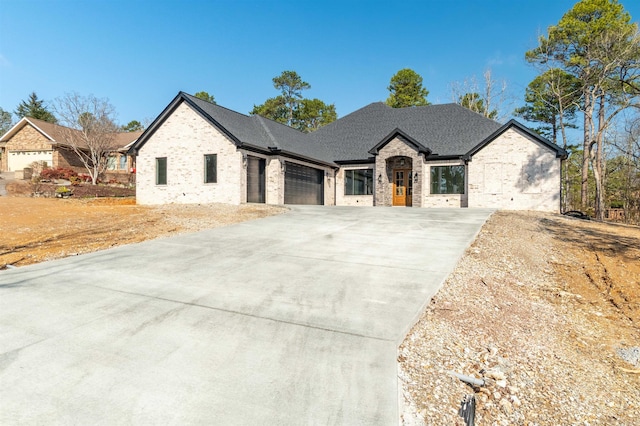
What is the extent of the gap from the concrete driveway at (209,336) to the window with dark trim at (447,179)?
46.0ft

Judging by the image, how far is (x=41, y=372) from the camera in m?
2.89

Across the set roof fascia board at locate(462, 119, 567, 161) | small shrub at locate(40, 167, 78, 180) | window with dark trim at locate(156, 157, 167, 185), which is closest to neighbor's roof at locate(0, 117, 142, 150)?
small shrub at locate(40, 167, 78, 180)

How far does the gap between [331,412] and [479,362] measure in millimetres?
1700

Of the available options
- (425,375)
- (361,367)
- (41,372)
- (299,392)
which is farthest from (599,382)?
(41,372)

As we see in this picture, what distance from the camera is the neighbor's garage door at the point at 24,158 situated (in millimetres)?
30584

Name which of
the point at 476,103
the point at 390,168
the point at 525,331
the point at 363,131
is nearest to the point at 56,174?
the point at 363,131

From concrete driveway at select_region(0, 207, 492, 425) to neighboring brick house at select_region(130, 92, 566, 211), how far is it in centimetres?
1146

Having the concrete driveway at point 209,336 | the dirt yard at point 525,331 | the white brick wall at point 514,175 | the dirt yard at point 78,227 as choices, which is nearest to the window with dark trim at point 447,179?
the white brick wall at point 514,175

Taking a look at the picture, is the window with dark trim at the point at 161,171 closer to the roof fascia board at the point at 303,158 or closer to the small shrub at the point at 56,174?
the roof fascia board at the point at 303,158

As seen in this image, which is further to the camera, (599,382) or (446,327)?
(446,327)

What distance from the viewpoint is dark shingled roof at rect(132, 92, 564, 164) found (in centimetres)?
1827

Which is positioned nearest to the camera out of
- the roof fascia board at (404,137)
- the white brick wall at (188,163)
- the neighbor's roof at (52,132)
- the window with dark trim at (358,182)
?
the white brick wall at (188,163)

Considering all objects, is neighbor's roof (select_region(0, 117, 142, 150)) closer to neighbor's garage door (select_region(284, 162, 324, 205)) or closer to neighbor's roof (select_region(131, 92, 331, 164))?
neighbor's roof (select_region(131, 92, 331, 164))

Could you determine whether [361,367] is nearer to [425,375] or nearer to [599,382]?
[425,375]
